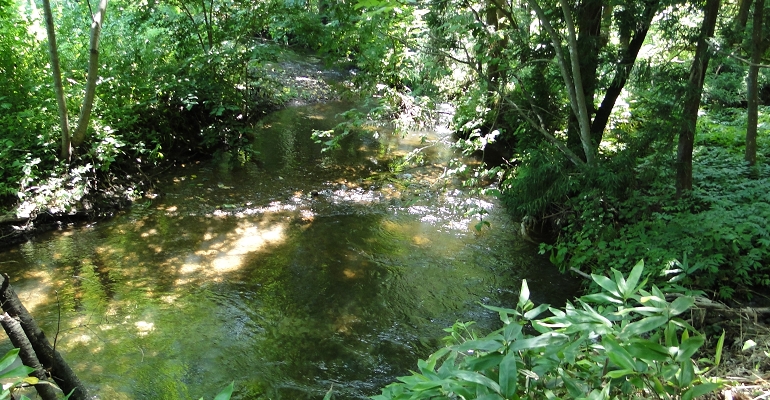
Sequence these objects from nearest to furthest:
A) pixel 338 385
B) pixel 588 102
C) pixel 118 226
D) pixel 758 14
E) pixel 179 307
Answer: pixel 338 385 → pixel 179 307 → pixel 758 14 → pixel 588 102 → pixel 118 226

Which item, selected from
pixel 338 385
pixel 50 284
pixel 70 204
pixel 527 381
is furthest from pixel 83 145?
pixel 527 381

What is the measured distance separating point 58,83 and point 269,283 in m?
3.88

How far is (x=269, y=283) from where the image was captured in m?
5.43

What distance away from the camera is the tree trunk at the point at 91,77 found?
6211mm

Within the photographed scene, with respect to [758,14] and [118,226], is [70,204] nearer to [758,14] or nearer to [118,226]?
[118,226]

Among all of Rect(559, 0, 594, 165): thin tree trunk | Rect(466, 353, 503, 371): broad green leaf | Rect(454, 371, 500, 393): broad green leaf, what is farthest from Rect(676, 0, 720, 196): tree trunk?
Rect(454, 371, 500, 393): broad green leaf

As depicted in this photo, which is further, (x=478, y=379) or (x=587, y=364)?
(x=587, y=364)

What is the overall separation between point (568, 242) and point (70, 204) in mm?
6408

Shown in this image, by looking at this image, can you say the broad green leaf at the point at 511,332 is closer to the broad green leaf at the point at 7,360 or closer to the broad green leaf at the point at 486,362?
the broad green leaf at the point at 486,362

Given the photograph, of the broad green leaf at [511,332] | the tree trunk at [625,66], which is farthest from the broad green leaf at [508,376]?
the tree trunk at [625,66]

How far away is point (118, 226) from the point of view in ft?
21.8

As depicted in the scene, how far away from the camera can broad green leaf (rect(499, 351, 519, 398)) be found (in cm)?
138

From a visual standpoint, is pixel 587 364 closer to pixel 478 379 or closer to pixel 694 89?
pixel 478 379

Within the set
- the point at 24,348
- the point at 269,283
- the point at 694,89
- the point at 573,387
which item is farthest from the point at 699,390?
the point at 269,283
